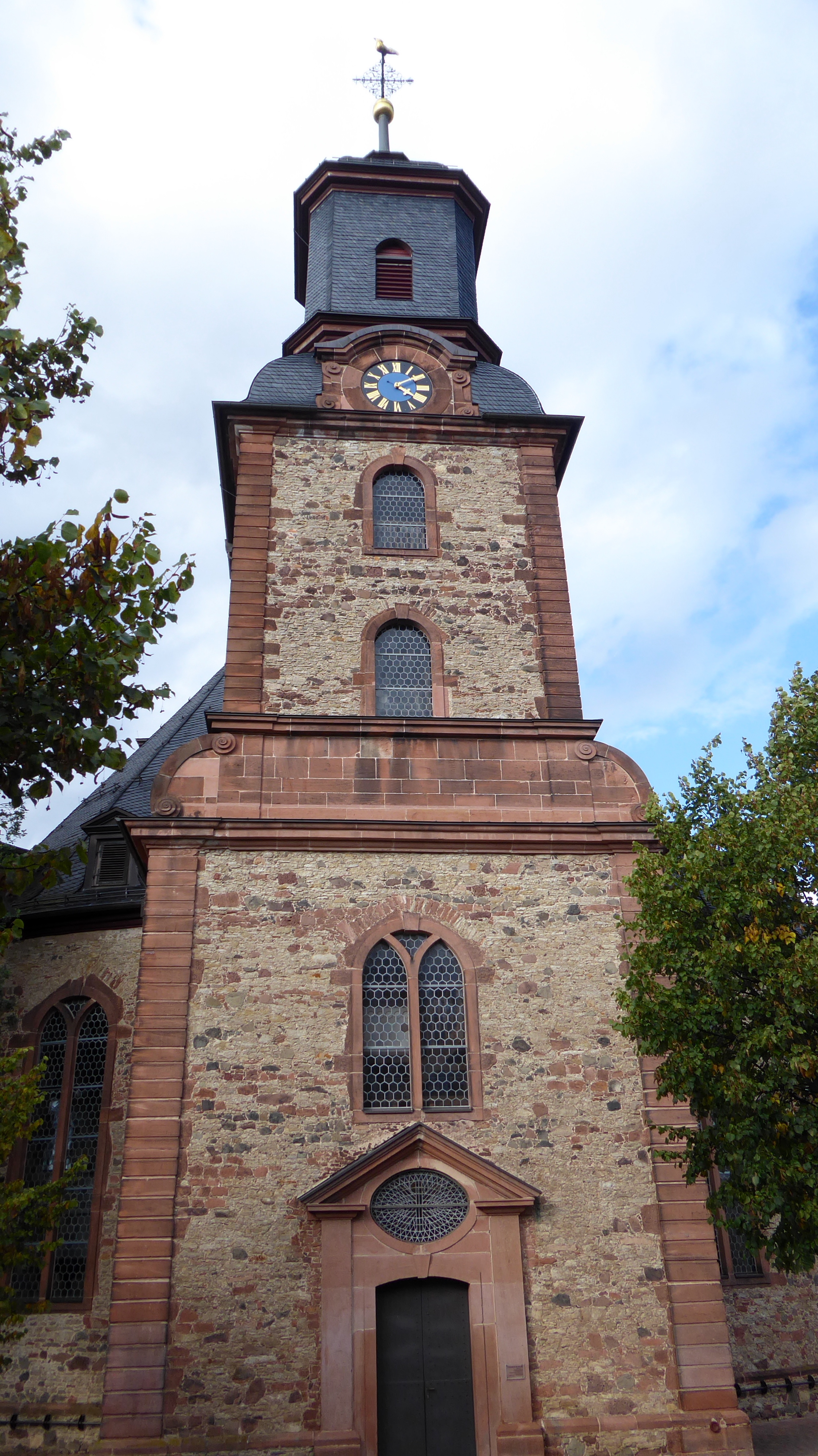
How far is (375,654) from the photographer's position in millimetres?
15758

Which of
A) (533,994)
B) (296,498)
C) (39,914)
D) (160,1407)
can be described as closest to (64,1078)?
(39,914)

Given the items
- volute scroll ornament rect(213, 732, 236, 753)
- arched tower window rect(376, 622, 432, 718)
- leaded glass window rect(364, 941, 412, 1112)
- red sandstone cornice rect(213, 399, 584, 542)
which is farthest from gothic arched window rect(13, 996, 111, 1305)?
red sandstone cornice rect(213, 399, 584, 542)

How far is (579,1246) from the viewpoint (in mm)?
12273

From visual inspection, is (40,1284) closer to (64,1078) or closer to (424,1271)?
(64,1078)

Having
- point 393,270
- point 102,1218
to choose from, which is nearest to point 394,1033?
point 102,1218

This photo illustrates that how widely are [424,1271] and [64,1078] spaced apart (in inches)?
250

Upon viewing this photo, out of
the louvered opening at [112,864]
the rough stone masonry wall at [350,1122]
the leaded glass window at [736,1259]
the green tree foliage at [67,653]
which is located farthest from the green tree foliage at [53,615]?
the leaded glass window at [736,1259]

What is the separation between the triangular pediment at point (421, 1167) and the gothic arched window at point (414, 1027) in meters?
0.38

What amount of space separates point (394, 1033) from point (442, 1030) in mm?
554

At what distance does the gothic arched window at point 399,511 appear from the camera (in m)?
16.8

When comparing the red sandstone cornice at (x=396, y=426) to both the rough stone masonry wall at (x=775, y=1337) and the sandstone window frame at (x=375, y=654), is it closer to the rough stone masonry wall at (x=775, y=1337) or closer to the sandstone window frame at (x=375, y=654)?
the sandstone window frame at (x=375, y=654)

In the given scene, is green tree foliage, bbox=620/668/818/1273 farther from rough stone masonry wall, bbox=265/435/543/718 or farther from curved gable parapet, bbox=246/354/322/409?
curved gable parapet, bbox=246/354/322/409

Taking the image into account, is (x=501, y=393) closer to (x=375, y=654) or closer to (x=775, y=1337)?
(x=375, y=654)

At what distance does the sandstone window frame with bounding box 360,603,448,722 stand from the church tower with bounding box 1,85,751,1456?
6cm
